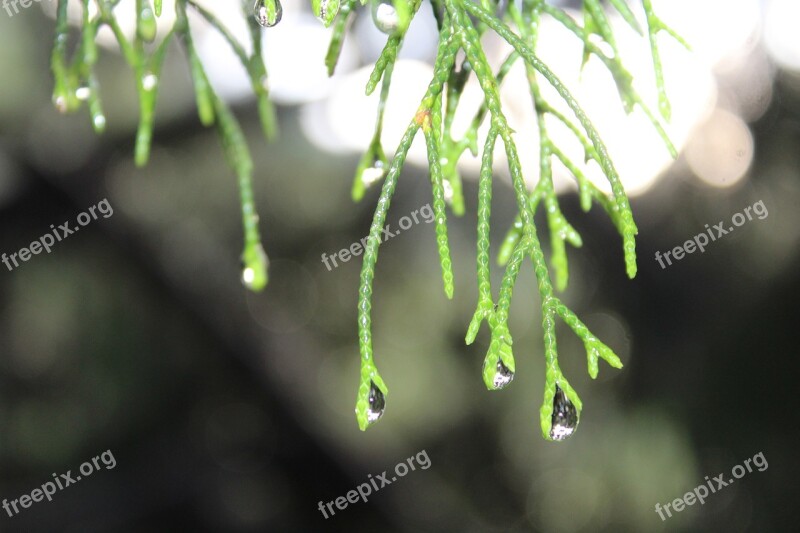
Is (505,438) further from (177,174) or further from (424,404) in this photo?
(177,174)

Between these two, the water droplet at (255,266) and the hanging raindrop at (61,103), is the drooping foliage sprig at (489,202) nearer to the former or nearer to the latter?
the water droplet at (255,266)

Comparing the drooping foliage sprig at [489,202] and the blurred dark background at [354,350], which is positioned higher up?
the blurred dark background at [354,350]

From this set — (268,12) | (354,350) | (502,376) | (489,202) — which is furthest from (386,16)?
(354,350)

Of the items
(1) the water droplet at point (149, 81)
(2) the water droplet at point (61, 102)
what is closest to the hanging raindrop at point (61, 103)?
(2) the water droplet at point (61, 102)

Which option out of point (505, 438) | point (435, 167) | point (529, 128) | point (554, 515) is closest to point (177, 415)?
point (505, 438)

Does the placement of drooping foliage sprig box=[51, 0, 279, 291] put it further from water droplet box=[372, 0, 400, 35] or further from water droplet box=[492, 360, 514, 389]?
water droplet box=[492, 360, 514, 389]

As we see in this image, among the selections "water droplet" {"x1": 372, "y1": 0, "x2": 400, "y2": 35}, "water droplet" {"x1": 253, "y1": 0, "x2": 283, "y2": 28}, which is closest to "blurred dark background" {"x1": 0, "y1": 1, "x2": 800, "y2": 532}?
"water droplet" {"x1": 253, "y1": 0, "x2": 283, "y2": 28}
